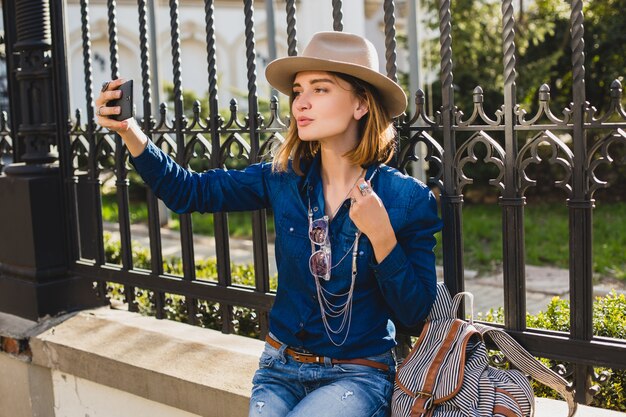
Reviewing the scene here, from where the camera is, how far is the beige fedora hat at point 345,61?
2461mm

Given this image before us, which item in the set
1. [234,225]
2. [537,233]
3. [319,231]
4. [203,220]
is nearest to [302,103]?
[319,231]

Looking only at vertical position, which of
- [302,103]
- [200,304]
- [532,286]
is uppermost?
[302,103]

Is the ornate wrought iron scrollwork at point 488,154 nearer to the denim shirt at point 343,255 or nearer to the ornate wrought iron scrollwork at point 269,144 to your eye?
the denim shirt at point 343,255

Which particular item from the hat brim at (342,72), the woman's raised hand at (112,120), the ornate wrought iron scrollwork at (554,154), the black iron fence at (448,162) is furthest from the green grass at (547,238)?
the woman's raised hand at (112,120)

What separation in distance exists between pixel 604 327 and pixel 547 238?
7.25m

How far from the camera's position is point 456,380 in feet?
7.43

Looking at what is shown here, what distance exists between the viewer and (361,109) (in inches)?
102

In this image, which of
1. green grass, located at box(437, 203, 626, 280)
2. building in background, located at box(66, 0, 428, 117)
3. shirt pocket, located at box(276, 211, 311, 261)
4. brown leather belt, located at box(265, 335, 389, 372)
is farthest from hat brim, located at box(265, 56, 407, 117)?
building in background, located at box(66, 0, 428, 117)

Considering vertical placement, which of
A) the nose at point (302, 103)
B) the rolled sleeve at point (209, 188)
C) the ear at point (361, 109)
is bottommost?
the rolled sleeve at point (209, 188)

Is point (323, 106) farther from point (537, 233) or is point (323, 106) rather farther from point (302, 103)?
point (537, 233)

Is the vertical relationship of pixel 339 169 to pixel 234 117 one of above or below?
below

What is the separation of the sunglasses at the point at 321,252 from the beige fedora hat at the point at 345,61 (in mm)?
443

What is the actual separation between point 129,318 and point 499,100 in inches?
407

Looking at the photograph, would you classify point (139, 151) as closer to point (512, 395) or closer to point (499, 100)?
point (512, 395)
